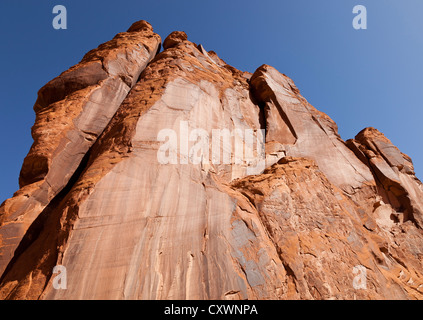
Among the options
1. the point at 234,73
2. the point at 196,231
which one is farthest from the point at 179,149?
the point at 234,73

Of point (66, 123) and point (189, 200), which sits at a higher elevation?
point (66, 123)

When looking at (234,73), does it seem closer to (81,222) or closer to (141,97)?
(141,97)

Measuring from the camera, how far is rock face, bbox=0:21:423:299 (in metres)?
5.75

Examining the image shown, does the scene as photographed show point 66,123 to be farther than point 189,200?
Yes

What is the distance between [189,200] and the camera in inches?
281

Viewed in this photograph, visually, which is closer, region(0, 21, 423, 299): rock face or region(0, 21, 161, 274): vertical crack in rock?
region(0, 21, 423, 299): rock face

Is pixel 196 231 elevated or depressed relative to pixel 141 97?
depressed

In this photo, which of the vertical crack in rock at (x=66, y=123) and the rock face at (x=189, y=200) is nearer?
the rock face at (x=189, y=200)

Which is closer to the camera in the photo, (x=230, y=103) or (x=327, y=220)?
(x=327, y=220)

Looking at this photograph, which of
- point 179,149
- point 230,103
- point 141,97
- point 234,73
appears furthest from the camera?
point 234,73

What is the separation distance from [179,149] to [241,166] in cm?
353

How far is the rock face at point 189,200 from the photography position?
575 centimetres
